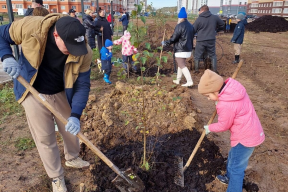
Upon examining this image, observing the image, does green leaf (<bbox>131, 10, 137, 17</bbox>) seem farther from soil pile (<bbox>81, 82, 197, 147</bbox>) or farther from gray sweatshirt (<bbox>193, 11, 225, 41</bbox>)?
gray sweatshirt (<bbox>193, 11, 225, 41</bbox>)

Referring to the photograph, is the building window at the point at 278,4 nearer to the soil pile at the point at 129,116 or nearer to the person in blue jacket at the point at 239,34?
the person in blue jacket at the point at 239,34

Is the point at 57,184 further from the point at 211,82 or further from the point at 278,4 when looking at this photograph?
the point at 278,4

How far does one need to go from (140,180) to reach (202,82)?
1205 mm

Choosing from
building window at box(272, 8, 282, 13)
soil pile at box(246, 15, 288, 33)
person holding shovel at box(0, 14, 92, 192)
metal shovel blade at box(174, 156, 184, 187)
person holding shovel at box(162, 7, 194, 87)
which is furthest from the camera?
building window at box(272, 8, 282, 13)

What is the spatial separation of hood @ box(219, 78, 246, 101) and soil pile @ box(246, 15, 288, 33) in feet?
64.8

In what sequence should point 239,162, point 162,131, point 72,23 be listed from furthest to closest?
point 162,131
point 239,162
point 72,23

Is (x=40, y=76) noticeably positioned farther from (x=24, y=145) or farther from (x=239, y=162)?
(x=239, y=162)

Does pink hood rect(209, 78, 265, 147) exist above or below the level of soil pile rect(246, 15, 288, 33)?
below

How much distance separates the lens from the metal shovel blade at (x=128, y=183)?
94.7 inches

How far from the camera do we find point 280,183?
8.98ft

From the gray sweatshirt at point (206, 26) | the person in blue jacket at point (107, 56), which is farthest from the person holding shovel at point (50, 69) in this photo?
the gray sweatshirt at point (206, 26)

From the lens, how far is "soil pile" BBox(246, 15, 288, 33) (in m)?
19.4

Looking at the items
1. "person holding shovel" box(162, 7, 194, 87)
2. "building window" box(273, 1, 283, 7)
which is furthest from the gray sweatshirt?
"building window" box(273, 1, 283, 7)

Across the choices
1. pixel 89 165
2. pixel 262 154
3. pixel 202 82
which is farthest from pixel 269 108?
pixel 89 165
